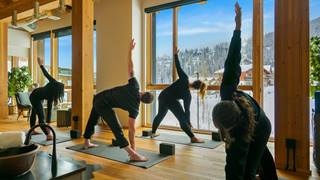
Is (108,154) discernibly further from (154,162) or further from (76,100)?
(76,100)

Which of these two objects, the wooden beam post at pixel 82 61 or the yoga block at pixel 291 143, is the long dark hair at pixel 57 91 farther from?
the yoga block at pixel 291 143

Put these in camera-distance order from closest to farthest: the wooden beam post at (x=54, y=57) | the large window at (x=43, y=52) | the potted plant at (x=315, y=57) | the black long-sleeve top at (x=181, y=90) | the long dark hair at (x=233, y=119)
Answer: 1. the long dark hair at (x=233, y=119)
2. the potted plant at (x=315, y=57)
3. the black long-sleeve top at (x=181, y=90)
4. the wooden beam post at (x=54, y=57)
5. the large window at (x=43, y=52)

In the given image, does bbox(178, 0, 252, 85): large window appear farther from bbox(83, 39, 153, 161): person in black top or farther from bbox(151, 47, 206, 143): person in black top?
bbox(83, 39, 153, 161): person in black top

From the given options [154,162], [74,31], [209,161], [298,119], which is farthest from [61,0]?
[298,119]

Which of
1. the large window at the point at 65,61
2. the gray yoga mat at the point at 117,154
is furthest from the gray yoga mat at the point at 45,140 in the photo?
the large window at the point at 65,61

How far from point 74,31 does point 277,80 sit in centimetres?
378

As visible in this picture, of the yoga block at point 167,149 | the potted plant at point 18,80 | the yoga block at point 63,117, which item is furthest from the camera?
the potted plant at point 18,80

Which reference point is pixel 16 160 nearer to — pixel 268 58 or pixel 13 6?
pixel 268 58

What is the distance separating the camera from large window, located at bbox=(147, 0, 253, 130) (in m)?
4.50

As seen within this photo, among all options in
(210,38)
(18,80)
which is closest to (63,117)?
(18,80)

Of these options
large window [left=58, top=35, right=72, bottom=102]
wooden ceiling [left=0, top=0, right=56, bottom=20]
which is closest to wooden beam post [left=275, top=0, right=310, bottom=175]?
wooden ceiling [left=0, top=0, right=56, bottom=20]

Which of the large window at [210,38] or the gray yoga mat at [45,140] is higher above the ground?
the large window at [210,38]

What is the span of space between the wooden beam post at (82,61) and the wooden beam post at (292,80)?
3.35 metres

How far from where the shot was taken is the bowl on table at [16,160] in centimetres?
93
